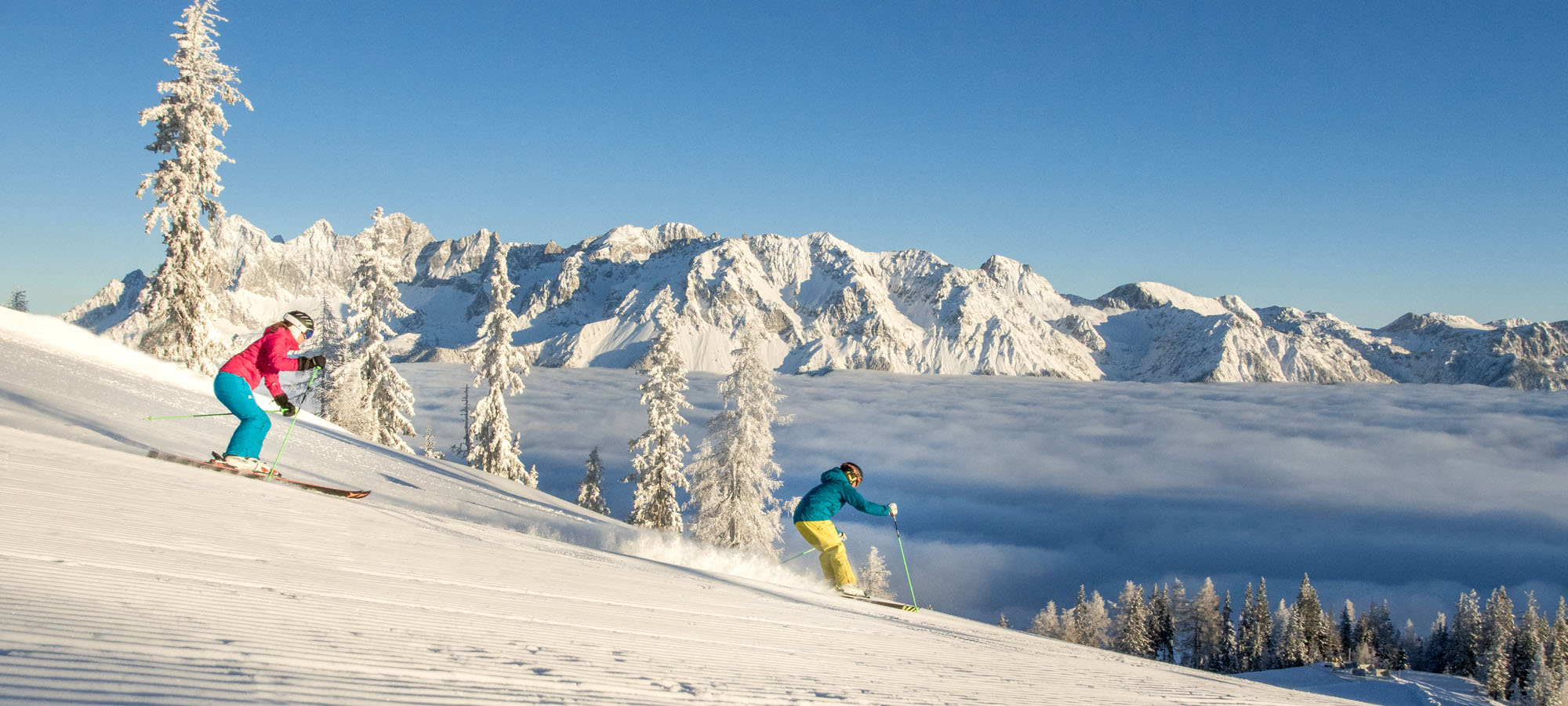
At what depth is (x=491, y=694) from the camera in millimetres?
3830

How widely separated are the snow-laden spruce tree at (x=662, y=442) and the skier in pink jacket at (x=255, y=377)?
2562 centimetres

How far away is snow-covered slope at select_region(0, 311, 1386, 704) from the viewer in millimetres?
3561

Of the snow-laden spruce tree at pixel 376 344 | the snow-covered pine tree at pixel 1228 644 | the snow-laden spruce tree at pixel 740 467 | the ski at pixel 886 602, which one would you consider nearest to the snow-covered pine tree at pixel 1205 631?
the snow-covered pine tree at pixel 1228 644

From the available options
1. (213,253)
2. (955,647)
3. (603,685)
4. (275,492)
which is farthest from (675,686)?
(213,253)

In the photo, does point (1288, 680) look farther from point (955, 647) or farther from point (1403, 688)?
point (955, 647)

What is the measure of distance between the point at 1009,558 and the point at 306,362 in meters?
205

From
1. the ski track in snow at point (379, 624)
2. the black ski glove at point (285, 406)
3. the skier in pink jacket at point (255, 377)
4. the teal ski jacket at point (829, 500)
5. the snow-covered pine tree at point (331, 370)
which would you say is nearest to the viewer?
the ski track in snow at point (379, 624)

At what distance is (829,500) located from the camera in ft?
40.0

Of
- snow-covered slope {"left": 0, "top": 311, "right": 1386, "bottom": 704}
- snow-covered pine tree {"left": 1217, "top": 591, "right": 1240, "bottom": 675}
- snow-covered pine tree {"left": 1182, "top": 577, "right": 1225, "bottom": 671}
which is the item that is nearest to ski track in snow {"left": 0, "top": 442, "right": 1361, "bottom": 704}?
snow-covered slope {"left": 0, "top": 311, "right": 1386, "bottom": 704}

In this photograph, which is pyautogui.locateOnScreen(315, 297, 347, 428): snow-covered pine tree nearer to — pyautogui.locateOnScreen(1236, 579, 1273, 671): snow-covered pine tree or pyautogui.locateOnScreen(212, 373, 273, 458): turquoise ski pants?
pyautogui.locateOnScreen(212, 373, 273, 458): turquoise ski pants

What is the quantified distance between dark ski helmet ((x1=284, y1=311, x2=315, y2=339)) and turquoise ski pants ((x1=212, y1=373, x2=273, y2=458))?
3.04 ft

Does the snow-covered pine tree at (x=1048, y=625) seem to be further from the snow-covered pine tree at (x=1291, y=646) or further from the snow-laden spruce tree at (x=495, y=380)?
the snow-laden spruce tree at (x=495, y=380)

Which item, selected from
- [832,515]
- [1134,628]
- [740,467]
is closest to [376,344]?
[740,467]

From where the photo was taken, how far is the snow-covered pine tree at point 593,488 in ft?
169
